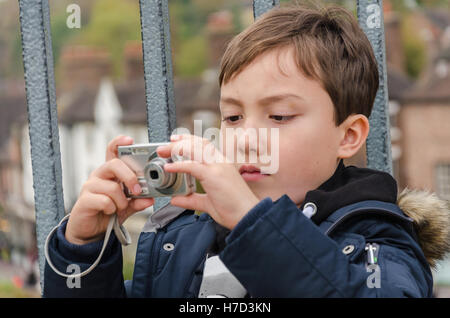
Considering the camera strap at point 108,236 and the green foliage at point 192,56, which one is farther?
the green foliage at point 192,56

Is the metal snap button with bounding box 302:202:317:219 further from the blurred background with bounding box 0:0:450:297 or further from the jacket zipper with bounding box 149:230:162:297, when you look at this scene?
the blurred background with bounding box 0:0:450:297

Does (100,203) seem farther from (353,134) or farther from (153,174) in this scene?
(353,134)

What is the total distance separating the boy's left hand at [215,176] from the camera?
914 mm

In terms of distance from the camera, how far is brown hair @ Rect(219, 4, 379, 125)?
3.47 ft

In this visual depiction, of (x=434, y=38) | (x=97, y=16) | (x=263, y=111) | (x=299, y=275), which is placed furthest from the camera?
(x=434, y=38)

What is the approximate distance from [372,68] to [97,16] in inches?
742

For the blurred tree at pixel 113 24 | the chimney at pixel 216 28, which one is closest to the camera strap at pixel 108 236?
the blurred tree at pixel 113 24

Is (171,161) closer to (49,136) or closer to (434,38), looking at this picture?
(49,136)

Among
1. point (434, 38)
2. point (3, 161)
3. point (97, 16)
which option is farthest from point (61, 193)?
point (3, 161)

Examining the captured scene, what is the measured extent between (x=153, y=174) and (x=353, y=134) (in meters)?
0.34

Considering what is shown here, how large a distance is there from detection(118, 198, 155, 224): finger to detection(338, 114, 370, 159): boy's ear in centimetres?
31

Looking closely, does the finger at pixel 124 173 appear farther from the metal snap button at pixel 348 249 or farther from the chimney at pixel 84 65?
the chimney at pixel 84 65

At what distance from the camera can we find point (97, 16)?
19.2 meters

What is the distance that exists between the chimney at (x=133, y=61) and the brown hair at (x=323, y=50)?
19.3m
